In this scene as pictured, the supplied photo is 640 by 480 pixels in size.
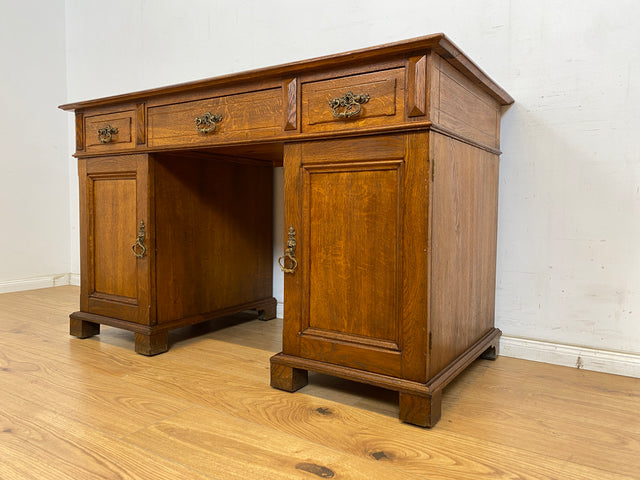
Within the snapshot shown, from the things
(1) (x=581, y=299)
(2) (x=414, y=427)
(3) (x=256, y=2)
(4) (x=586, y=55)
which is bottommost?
(2) (x=414, y=427)

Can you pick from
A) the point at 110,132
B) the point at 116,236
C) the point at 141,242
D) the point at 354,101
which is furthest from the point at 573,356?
the point at 110,132

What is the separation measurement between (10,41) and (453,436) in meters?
3.42

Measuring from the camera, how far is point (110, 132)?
5.99ft

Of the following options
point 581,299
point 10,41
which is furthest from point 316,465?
point 10,41

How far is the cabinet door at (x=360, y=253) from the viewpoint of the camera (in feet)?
3.93

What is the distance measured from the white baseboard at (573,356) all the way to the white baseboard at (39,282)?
288 cm

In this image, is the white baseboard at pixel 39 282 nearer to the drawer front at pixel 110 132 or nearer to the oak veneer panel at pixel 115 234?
the oak veneer panel at pixel 115 234

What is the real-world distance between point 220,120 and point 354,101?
0.51 m

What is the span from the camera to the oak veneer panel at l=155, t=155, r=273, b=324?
1814mm

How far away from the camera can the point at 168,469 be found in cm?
98

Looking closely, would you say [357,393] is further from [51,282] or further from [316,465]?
[51,282]

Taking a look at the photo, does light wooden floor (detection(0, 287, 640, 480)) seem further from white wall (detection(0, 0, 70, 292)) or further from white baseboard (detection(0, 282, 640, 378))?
white wall (detection(0, 0, 70, 292))

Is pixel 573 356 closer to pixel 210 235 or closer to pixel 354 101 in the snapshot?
pixel 354 101

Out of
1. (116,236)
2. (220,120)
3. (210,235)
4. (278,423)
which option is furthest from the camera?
(210,235)
